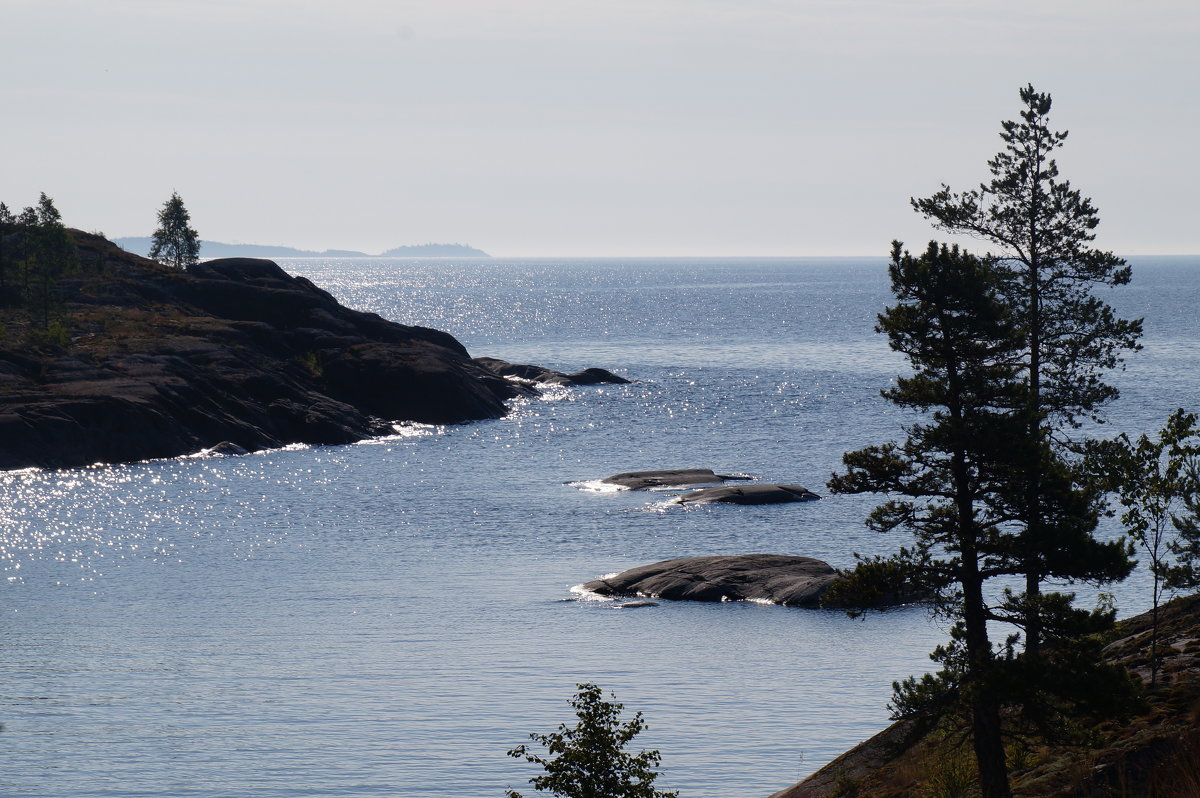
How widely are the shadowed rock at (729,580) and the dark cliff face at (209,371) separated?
51.6m

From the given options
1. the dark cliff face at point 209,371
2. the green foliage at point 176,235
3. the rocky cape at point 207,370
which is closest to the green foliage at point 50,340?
the rocky cape at point 207,370

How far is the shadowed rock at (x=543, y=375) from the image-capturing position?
150m

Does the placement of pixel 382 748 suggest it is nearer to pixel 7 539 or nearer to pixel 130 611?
pixel 130 611

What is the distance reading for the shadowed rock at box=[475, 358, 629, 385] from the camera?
15000 centimetres

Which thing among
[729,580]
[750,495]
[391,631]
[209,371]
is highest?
[209,371]

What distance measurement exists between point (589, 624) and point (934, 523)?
96.6 feet

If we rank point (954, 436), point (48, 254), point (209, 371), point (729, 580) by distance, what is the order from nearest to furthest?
point (954, 436)
point (729, 580)
point (209, 371)
point (48, 254)

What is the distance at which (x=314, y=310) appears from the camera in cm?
12862

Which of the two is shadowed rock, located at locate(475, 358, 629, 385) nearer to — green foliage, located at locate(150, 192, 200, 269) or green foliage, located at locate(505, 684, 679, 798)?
green foliage, located at locate(150, 192, 200, 269)

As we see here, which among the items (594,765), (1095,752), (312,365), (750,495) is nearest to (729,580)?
(750,495)

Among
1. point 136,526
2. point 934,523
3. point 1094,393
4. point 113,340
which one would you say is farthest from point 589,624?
point 113,340

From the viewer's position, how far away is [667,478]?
8788 cm

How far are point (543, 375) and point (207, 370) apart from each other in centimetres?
5460

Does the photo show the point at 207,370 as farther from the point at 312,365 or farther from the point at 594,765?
the point at 594,765
